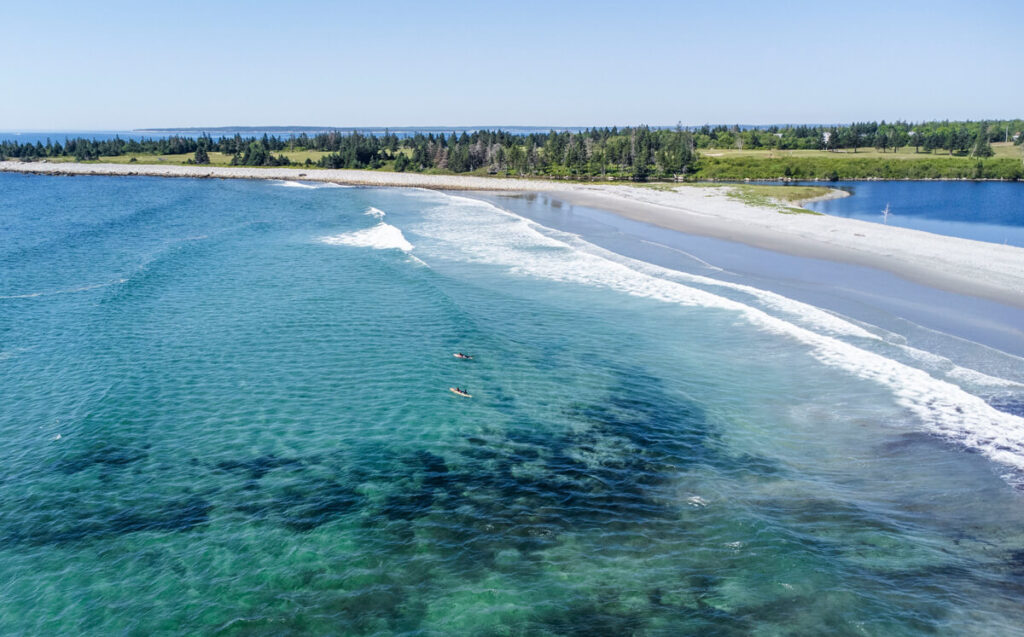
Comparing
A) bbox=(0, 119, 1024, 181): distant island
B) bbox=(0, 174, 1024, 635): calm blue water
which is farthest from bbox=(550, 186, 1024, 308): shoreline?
bbox=(0, 119, 1024, 181): distant island

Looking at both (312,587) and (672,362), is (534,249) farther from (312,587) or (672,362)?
(312,587)

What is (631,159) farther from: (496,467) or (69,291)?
(496,467)

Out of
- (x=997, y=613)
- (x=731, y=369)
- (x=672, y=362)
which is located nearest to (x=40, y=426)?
(x=672, y=362)

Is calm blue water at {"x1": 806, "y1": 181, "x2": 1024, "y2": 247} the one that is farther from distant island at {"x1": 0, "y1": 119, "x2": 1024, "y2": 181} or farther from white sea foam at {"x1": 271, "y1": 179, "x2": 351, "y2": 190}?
white sea foam at {"x1": 271, "y1": 179, "x2": 351, "y2": 190}

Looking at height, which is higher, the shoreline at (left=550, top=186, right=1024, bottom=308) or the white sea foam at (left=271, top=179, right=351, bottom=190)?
the white sea foam at (left=271, top=179, right=351, bottom=190)

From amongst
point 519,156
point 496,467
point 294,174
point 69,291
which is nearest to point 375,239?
point 69,291

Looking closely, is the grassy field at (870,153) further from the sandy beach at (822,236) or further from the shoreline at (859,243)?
the shoreline at (859,243)
